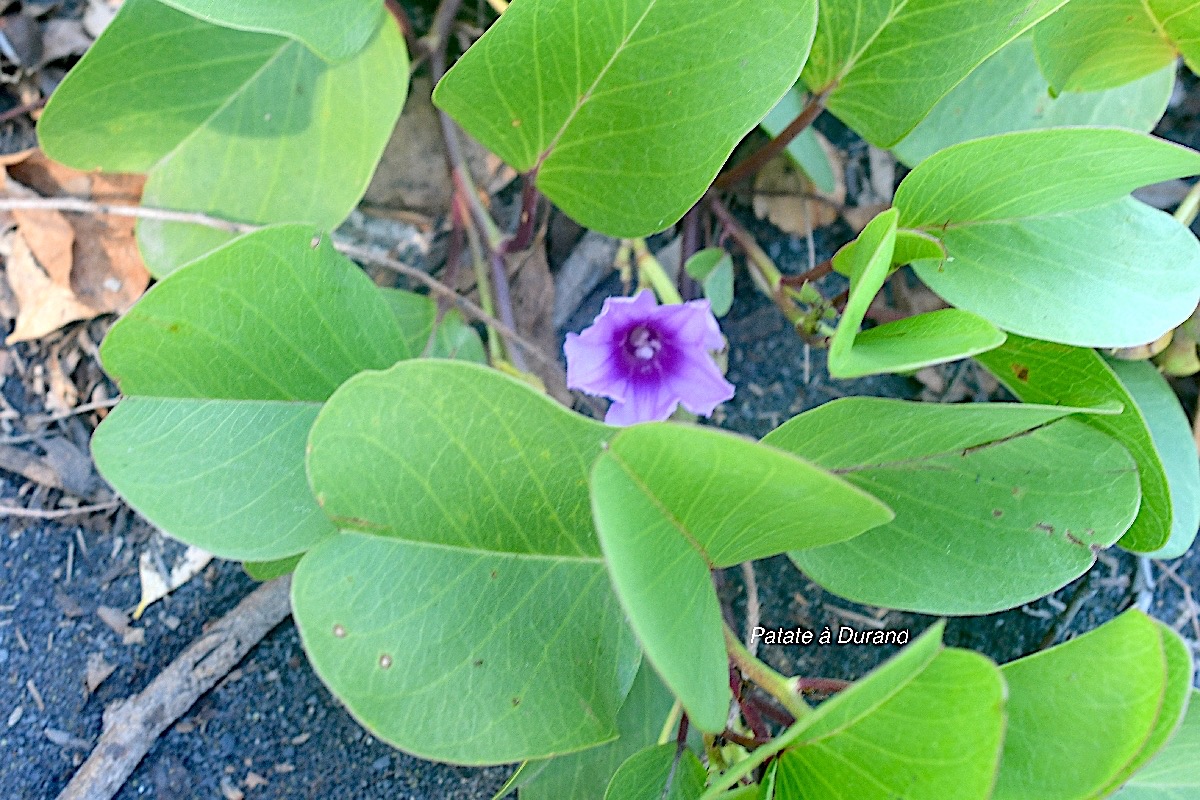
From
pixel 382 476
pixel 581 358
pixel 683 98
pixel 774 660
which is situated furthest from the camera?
pixel 774 660

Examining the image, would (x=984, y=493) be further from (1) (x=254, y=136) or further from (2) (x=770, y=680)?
(1) (x=254, y=136)

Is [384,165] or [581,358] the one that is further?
[384,165]

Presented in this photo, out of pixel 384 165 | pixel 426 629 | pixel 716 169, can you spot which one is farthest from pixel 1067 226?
pixel 384 165

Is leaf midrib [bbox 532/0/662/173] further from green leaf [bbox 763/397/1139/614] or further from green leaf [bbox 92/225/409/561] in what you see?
green leaf [bbox 763/397/1139/614]

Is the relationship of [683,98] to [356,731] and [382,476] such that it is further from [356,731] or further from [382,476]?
[356,731]

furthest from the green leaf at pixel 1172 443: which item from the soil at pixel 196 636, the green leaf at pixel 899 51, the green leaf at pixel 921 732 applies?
the green leaf at pixel 921 732

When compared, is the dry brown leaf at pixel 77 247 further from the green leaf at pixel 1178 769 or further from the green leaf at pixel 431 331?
the green leaf at pixel 1178 769

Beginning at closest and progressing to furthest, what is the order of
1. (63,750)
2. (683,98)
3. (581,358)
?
(683,98)
(581,358)
(63,750)

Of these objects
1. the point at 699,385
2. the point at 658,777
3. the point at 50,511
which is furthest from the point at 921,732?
the point at 50,511
